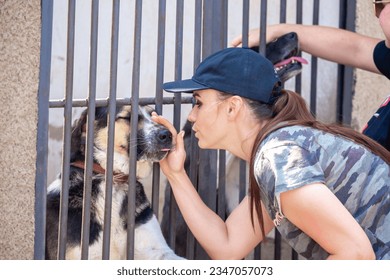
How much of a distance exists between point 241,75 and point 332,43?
1.02 m

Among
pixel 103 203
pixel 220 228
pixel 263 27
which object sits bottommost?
pixel 103 203

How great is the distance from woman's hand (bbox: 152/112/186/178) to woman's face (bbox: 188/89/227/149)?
0.29 m

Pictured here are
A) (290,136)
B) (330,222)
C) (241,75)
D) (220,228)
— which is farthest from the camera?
(220,228)

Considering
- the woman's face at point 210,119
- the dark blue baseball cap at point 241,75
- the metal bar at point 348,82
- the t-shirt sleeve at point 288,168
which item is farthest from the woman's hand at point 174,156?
the metal bar at point 348,82

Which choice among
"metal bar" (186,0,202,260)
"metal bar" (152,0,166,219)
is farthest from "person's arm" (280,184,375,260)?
"metal bar" (186,0,202,260)

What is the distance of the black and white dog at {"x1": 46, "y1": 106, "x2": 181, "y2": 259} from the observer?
4223 millimetres

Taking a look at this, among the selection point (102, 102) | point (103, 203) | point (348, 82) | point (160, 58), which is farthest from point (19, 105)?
point (348, 82)

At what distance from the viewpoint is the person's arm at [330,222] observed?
2.58 meters

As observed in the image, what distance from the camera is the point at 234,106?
121 inches

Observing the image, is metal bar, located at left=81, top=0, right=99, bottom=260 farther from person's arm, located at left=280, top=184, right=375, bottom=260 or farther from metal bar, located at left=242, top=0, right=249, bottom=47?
person's arm, located at left=280, top=184, right=375, bottom=260

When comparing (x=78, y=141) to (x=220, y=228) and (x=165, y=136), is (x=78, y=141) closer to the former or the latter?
(x=165, y=136)

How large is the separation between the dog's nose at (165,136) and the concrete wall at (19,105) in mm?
646

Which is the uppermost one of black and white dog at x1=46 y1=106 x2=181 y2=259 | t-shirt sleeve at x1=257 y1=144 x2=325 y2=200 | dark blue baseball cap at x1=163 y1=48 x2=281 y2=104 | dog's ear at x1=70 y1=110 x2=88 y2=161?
dark blue baseball cap at x1=163 y1=48 x2=281 y2=104
